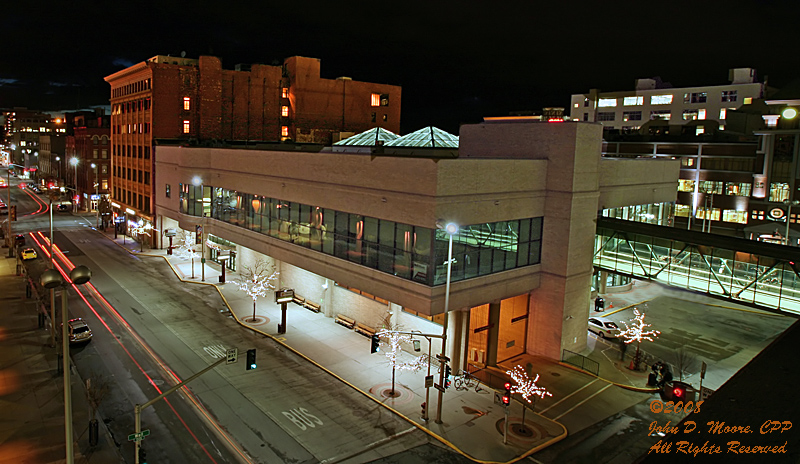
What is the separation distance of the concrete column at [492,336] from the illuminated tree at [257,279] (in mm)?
16646

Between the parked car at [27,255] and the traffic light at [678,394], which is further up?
the traffic light at [678,394]

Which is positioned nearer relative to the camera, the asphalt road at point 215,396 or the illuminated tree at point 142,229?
the asphalt road at point 215,396

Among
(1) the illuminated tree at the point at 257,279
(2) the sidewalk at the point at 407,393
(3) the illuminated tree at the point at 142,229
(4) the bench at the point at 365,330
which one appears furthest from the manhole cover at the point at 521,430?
(3) the illuminated tree at the point at 142,229

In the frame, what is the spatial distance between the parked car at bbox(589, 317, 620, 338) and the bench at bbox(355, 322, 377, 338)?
15.3 m

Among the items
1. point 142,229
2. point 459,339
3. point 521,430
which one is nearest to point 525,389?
point 521,430

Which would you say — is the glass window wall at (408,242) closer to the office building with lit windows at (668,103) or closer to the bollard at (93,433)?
the bollard at (93,433)

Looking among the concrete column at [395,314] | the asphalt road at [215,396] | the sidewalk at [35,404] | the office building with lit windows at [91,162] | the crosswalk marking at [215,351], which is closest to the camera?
the sidewalk at [35,404]

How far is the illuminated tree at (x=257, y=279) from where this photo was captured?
3859 cm

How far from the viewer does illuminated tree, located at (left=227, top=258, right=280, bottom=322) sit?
38594 mm

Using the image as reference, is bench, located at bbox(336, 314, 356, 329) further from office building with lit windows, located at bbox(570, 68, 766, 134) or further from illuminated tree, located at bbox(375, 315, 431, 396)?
office building with lit windows, located at bbox(570, 68, 766, 134)

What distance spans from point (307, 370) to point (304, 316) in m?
9.78

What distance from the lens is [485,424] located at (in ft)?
79.0

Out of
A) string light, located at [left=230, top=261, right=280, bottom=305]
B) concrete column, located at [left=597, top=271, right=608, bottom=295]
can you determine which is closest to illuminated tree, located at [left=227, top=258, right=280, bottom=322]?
string light, located at [left=230, top=261, right=280, bottom=305]

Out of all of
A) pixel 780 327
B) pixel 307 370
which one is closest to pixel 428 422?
pixel 307 370
